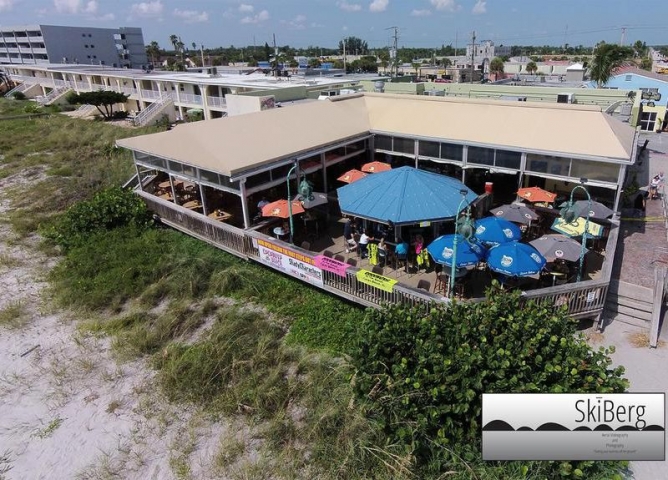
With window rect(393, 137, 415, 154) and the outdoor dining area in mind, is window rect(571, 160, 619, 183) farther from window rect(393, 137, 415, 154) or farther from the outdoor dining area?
window rect(393, 137, 415, 154)

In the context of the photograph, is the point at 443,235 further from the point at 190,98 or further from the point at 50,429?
the point at 190,98

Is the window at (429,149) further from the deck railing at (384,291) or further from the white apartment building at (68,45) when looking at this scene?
the white apartment building at (68,45)

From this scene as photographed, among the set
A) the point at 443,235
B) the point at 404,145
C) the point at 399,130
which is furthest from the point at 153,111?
the point at 443,235

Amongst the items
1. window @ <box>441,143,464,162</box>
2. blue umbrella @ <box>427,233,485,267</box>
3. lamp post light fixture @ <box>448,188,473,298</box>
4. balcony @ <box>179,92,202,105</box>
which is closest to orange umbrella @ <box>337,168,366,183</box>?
window @ <box>441,143,464,162</box>

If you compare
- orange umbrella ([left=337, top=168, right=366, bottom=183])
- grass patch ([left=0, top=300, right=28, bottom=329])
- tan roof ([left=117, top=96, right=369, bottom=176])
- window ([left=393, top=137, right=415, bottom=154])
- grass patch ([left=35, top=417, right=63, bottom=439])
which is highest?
tan roof ([left=117, top=96, right=369, bottom=176])

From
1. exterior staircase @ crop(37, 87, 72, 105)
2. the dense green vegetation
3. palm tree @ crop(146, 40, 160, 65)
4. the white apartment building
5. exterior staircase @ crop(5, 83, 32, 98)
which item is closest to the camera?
the dense green vegetation

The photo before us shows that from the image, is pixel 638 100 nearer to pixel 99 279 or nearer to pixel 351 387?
pixel 351 387

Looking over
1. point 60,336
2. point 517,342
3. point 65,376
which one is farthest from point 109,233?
point 517,342
